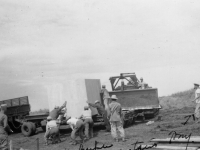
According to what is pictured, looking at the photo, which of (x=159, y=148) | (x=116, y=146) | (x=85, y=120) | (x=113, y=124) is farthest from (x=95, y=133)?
(x=159, y=148)

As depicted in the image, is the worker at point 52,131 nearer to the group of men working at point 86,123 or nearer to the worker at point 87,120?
the group of men working at point 86,123

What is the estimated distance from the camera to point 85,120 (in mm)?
10516

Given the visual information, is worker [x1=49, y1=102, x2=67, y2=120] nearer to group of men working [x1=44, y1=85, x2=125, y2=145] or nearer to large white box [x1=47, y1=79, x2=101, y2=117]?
group of men working [x1=44, y1=85, x2=125, y2=145]

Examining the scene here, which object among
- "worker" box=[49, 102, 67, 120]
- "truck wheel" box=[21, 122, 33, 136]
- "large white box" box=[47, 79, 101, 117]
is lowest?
"truck wheel" box=[21, 122, 33, 136]

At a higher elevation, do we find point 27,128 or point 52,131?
point 52,131

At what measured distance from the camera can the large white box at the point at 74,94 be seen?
1206 centimetres

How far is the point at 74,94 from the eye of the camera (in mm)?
12242

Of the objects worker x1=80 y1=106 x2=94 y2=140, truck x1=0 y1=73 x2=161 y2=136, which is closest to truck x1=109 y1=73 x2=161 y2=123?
truck x1=0 y1=73 x2=161 y2=136

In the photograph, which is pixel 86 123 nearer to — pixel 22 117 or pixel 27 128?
A: pixel 27 128

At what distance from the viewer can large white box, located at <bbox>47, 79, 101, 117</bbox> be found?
1206 cm

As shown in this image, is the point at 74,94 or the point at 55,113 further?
the point at 74,94

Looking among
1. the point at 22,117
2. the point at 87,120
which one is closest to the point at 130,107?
the point at 87,120

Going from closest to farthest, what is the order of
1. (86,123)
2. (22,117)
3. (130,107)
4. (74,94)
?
(86,123) → (74,94) → (130,107) → (22,117)

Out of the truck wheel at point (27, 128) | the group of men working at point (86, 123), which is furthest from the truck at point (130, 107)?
the group of men working at point (86, 123)
